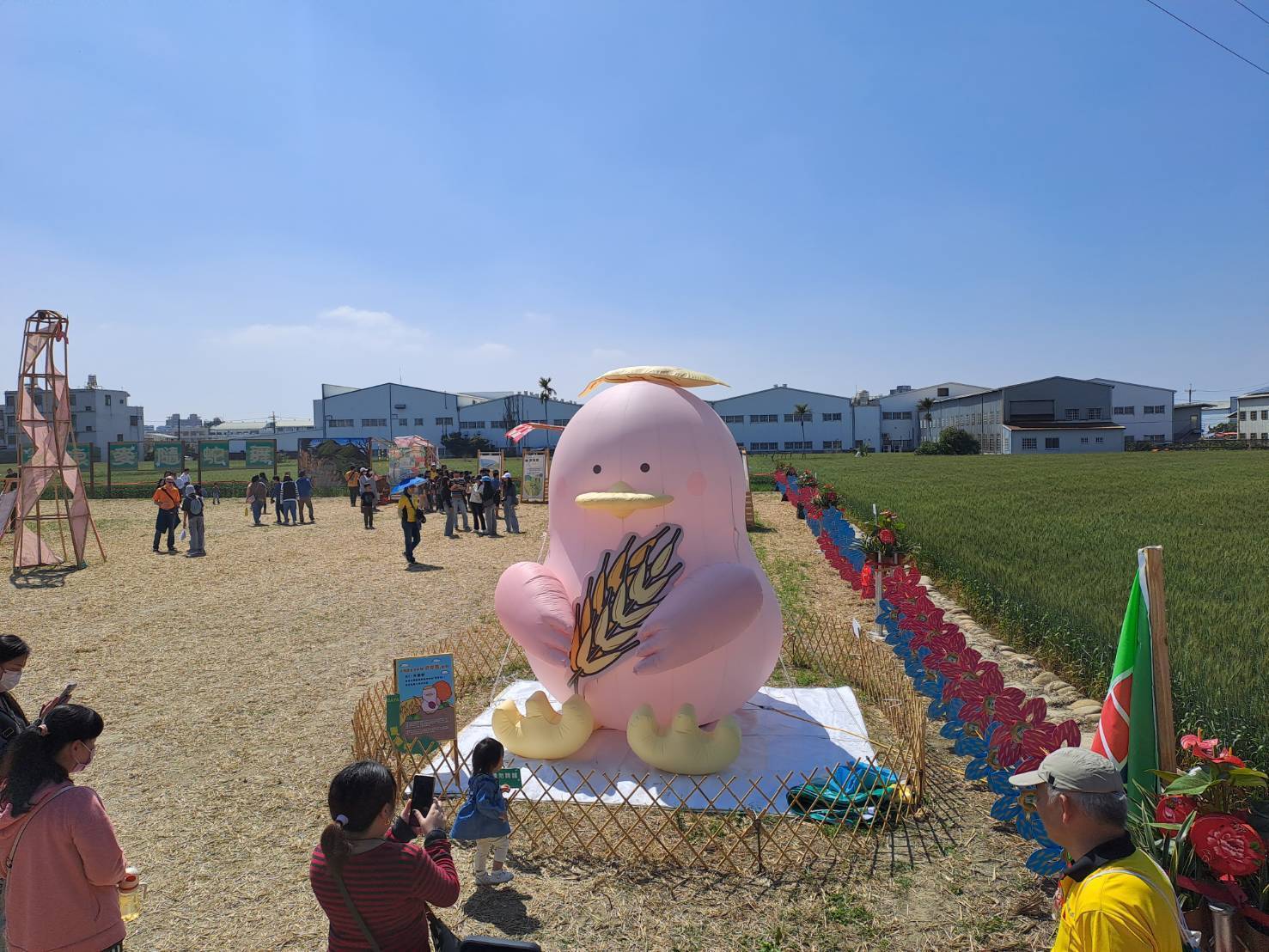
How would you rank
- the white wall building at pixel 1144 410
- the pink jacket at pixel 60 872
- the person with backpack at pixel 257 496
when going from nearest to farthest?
the pink jacket at pixel 60 872, the person with backpack at pixel 257 496, the white wall building at pixel 1144 410

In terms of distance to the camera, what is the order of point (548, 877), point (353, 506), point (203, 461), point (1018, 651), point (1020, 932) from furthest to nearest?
point (203, 461) → point (353, 506) → point (1018, 651) → point (548, 877) → point (1020, 932)

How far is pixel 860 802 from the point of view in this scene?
6.02 m

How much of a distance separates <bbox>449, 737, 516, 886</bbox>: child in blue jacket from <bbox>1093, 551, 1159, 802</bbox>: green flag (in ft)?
12.4

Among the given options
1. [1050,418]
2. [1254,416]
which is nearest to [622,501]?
[1050,418]

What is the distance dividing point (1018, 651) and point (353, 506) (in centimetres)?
2640

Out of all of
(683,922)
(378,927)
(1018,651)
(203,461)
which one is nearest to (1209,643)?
(1018,651)

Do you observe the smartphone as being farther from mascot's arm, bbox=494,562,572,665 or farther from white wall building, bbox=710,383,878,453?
white wall building, bbox=710,383,878,453

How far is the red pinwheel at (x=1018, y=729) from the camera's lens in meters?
4.81

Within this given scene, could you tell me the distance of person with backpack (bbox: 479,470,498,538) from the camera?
22.7 meters

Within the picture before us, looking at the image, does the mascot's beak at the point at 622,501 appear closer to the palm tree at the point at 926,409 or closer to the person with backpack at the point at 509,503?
the person with backpack at the point at 509,503

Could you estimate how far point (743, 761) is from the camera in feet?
22.8

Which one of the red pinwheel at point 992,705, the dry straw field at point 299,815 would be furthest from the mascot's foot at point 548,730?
the red pinwheel at point 992,705

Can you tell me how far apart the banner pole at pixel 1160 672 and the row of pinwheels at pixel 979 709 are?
56cm

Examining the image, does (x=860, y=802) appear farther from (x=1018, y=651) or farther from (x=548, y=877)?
(x=1018, y=651)
